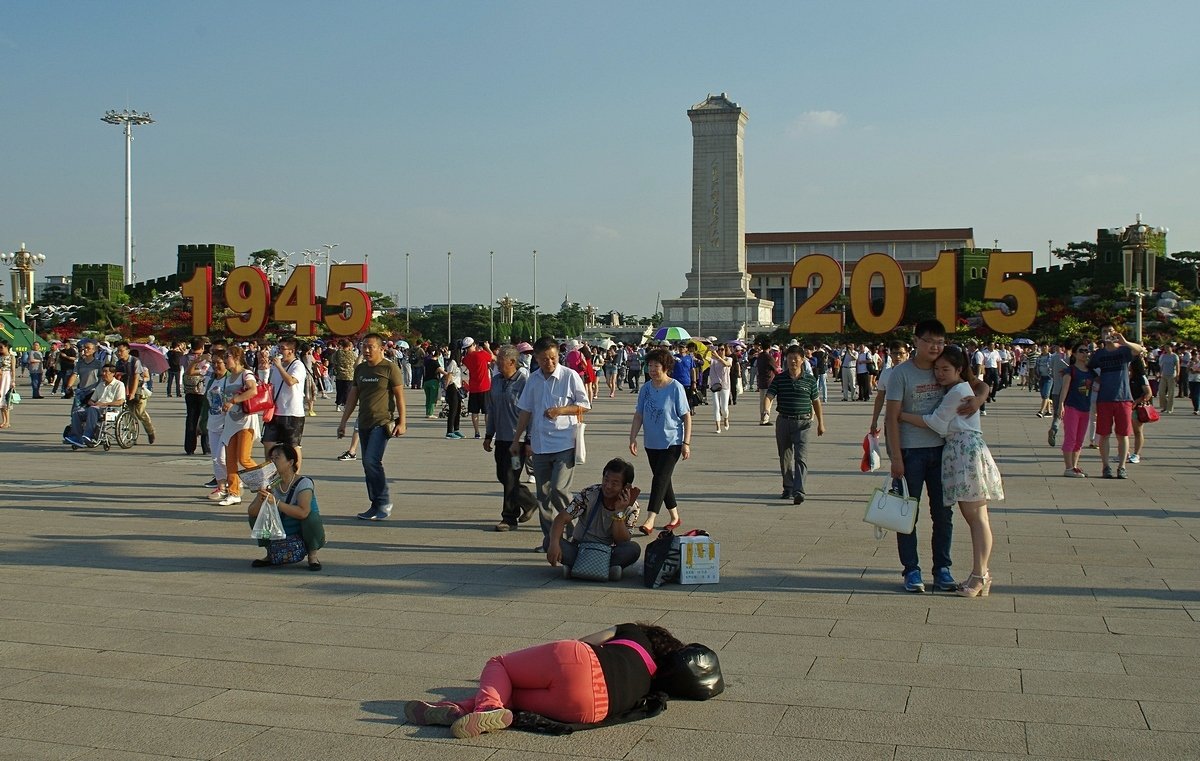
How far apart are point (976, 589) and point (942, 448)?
86 centimetres

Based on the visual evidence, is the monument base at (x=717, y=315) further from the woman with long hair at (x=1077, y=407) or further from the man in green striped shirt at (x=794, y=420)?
the man in green striped shirt at (x=794, y=420)

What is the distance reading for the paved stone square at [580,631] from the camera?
4.46 meters

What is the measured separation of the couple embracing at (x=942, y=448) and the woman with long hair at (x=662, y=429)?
2538mm

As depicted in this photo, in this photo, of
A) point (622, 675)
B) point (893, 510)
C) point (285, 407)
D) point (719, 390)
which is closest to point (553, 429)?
point (893, 510)

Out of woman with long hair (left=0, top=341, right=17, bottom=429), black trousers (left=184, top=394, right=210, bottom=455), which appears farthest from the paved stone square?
woman with long hair (left=0, top=341, right=17, bottom=429)

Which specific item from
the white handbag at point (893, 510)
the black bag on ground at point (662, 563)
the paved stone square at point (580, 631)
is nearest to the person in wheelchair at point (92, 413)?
the paved stone square at point (580, 631)

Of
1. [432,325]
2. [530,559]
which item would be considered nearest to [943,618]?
[530,559]

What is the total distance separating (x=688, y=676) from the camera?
190 inches

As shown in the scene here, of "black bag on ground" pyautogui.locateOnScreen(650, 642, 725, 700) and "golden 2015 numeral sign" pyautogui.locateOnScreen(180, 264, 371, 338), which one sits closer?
"black bag on ground" pyautogui.locateOnScreen(650, 642, 725, 700)

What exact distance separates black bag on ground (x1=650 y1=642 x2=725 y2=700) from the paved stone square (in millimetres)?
75

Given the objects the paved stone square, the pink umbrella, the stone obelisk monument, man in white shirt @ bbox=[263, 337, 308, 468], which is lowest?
the paved stone square

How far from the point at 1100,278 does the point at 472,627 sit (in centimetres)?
7052

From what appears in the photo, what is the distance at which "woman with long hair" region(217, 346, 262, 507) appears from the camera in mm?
10930

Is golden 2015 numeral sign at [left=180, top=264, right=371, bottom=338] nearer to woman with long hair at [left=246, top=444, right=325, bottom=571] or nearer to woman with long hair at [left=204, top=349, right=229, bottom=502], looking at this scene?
woman with long hair at [left=204, top=349, right=229, bottom=502]
